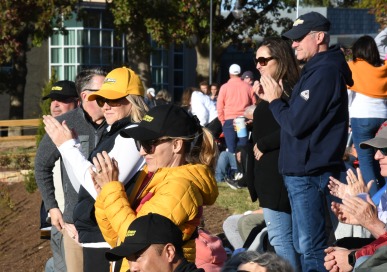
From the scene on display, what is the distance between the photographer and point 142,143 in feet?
15.4

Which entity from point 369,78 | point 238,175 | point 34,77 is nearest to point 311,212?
point 369,78

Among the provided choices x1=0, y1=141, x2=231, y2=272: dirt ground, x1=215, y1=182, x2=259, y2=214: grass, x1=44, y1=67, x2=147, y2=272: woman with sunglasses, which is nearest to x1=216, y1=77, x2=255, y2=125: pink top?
x1=215, y1=182, x2=259, y2=214: grass

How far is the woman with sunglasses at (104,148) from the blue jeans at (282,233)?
1.65 metres

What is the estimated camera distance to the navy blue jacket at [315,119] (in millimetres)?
5980

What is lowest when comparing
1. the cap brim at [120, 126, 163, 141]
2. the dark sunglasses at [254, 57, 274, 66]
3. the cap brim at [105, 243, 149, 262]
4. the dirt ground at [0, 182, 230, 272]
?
the dirt ground at [0, 182, 230, 272]

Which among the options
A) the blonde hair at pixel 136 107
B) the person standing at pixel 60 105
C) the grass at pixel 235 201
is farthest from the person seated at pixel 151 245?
the grass at pixel 235 201

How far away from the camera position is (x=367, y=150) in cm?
939

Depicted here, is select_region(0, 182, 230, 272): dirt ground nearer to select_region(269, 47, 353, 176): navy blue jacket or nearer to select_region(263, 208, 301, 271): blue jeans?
Answer: select_region(263, 208, 301, 271): blue jeans

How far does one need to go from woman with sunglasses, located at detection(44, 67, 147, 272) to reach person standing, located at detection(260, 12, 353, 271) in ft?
3.60

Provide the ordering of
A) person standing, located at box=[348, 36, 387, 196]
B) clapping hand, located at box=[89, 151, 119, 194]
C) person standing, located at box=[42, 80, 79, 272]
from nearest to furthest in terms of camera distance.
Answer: clapping hand, located at box=[89, 151, 119, 194], person standing, located at box=[42, 80, 79, 272], person standing, located at box=[348, 36, 387, 196]

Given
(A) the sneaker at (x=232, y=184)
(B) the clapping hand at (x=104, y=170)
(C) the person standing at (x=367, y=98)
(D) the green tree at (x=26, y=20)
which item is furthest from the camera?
(D) the green tree at (x=26, y=20)

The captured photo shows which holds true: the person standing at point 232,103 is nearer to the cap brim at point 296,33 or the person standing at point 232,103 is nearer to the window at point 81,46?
the cap brim at point 296,33

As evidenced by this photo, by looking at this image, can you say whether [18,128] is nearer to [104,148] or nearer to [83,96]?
[83,96]

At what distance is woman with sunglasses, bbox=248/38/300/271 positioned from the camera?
6523mm
